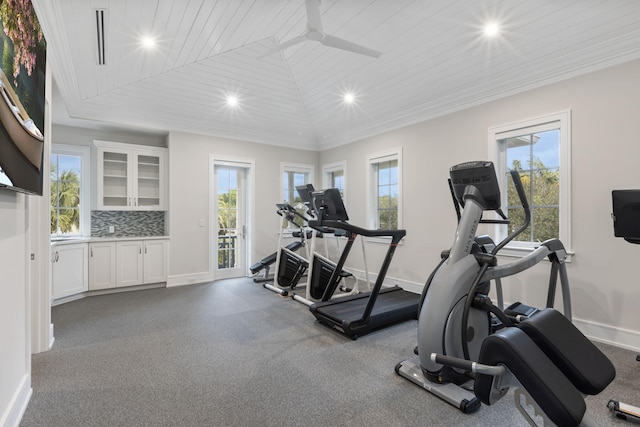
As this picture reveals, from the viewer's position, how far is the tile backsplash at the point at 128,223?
5.23 m

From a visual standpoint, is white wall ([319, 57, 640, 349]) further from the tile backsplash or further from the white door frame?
the tile backsplash

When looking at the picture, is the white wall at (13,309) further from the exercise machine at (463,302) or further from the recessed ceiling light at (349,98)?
the recessed ceiling light at (349,98)

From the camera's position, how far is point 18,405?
6.19 feet

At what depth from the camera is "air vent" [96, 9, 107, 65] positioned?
283 centimetres

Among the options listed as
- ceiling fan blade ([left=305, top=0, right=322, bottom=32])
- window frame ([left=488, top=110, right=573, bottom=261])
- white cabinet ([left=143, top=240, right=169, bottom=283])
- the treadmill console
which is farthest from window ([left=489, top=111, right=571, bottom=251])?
white cabinet ([left=143, top=240, right=169, bottom=283])

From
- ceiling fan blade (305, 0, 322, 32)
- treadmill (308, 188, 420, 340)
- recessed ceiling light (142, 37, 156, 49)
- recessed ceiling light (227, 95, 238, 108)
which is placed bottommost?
treadmill (308, 188, 420, 340)

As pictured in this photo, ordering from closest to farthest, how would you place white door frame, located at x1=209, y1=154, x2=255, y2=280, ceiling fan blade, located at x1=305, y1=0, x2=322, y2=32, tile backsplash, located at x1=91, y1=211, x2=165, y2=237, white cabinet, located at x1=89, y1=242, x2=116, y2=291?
1. ceiling fan blade, located at x1=305, y1=0, x2=322, y2=32
2. white cabinet, located at x1=89, y1=242, x2=116, y2=291
3. tile backsplash, located at x1=91, y1=211, x2=165, y2=237
4. white door frame, located at x1=209, y1=154, x2=255, y2=280

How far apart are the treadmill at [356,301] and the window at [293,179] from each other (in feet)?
8.34

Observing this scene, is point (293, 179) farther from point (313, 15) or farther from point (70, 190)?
point (313, 15)

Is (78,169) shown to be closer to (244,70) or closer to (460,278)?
(244,70)

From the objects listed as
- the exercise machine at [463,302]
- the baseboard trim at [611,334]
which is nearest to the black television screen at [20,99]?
the exercise machine at [463,302]

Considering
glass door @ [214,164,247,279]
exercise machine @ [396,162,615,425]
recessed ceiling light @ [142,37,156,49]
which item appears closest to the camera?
exercise machine @ [396,162,615,425]

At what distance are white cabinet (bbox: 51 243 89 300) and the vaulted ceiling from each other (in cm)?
203

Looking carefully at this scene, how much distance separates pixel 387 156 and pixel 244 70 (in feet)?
8.55
